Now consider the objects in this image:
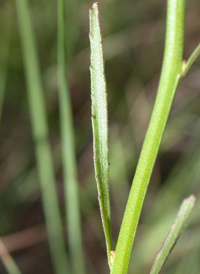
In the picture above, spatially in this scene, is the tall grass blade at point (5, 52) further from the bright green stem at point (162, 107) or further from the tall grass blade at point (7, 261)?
the bright green stem at point (162, 107)

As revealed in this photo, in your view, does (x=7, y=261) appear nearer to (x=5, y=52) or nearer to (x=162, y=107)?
(x=162, y=107)

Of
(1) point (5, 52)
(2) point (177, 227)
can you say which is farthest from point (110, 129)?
(2) point (177, 227)

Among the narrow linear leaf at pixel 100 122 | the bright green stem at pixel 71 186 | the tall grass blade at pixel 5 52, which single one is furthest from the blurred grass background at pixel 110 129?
the narrow linear leaf at pixel 100 122

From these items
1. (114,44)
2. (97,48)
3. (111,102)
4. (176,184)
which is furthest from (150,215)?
(97,48)

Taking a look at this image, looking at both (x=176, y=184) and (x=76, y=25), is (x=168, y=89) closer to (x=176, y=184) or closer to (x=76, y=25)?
(x=176, y=184)

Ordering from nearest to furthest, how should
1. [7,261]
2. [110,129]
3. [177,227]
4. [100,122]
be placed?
[177,227] → [100,122] → [7,261] → [110,129]

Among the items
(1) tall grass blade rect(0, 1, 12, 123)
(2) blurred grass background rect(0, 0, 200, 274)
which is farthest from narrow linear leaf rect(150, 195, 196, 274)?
(1) tall grass blade rect(0, 1, 12, 123)

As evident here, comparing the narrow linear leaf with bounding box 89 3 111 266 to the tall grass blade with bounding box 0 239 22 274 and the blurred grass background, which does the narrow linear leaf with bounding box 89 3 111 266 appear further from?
the blurred grass background
